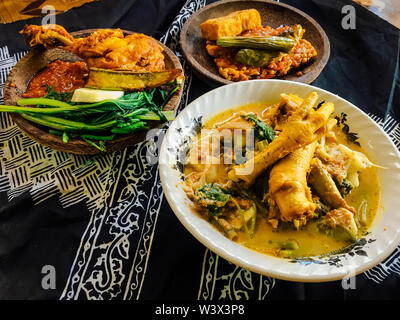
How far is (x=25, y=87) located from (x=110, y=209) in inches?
35.9

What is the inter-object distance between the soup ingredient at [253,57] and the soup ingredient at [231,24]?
0.20 m

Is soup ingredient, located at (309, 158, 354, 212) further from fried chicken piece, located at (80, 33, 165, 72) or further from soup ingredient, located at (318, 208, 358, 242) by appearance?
fried chicken piece, located at (80, 33, 165, 72)

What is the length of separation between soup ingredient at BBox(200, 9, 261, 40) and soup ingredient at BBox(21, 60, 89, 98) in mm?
898

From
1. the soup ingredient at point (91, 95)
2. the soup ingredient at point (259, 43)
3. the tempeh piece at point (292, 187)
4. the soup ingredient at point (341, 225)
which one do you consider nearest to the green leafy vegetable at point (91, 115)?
the soup ingredient at point (91, 95)

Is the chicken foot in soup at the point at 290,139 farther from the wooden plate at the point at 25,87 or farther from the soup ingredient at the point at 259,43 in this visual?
the soup ingredient at the point at 259,43

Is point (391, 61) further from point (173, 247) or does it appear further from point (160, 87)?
point (173, 247)

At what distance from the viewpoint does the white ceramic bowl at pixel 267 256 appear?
1127 millimetres

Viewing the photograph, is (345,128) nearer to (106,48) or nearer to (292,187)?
(292,187)

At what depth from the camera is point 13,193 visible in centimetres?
161

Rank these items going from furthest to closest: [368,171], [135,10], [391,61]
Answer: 1. [135,10]
2. [391,61]
3. [368,171]

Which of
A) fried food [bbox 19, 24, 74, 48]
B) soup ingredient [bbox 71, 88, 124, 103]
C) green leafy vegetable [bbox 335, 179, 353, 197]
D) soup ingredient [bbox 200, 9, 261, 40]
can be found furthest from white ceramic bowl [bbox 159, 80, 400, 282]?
fried food [bbox 19, 24, 74, 48]

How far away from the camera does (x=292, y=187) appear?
117cm
